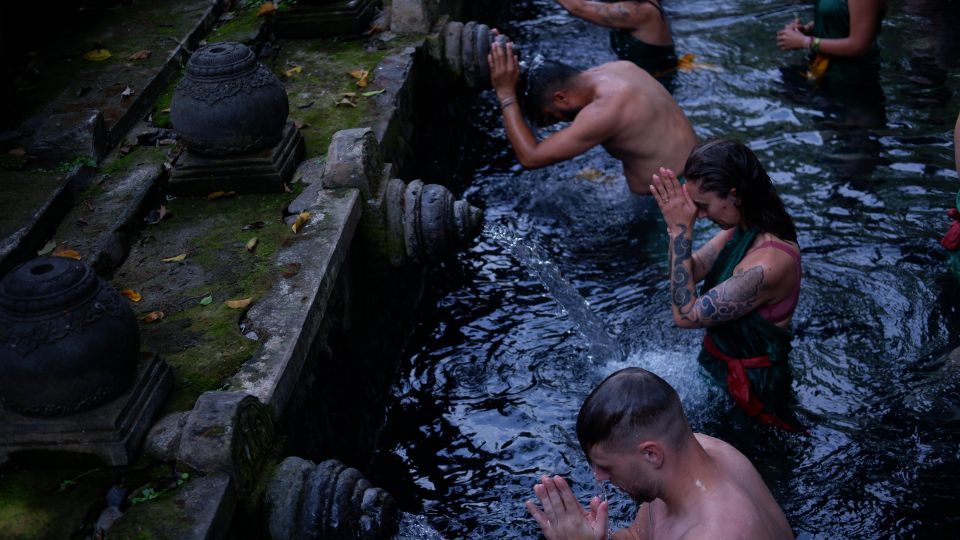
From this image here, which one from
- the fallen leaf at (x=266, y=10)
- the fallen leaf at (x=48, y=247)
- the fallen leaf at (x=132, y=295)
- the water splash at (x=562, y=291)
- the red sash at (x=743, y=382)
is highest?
the fallen leaf at (x=266, y=10)

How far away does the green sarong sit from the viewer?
14.7 feet

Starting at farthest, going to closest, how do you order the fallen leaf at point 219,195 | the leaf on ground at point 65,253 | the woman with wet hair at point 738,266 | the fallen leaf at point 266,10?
the fallen leaf at point 266,10 → the fallen leaf at point 219,195 → the leaf on ground at point 65,253 → the woman with wet hair at point 738,266

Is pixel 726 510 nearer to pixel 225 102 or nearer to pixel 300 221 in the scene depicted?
pixel 300 221

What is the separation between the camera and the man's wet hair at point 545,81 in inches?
233

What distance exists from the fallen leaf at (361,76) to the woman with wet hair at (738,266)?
2.96 metres

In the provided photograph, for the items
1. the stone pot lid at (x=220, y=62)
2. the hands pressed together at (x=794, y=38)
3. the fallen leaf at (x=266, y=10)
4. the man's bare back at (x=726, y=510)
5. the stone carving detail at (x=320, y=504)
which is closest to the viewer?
the man's bare back at (x=726, y=510)

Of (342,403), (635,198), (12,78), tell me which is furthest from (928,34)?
(12,78)

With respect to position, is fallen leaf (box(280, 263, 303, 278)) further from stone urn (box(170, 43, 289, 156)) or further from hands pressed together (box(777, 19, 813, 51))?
hands pressed together (box(777, 19, 813, 51))

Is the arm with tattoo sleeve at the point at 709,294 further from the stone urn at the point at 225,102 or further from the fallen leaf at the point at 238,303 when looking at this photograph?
the stone urn at the point at 225,102

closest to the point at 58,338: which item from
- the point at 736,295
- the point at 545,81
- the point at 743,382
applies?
the point at 736,295

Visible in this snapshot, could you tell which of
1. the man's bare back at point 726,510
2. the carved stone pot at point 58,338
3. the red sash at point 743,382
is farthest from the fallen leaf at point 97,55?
the man's bare back at point 726,510

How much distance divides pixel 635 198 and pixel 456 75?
74.3 inches

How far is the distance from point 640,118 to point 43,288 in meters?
3.64

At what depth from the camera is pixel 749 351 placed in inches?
180
